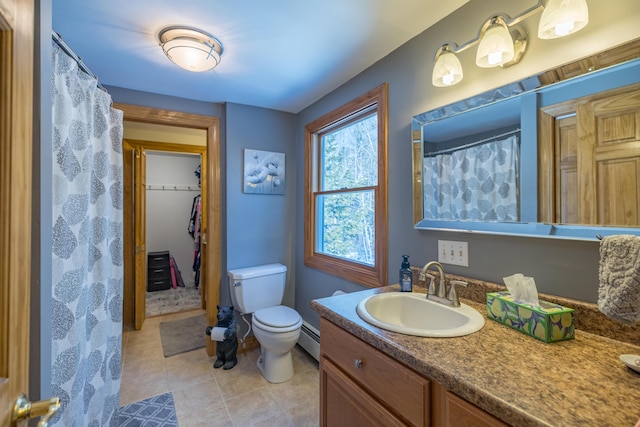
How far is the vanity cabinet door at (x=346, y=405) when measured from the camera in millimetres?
929

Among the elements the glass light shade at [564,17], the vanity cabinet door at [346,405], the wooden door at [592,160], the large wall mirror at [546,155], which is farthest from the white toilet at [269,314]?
the glass light shade at [564,17]

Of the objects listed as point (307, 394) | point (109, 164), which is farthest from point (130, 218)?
point (307, 394)

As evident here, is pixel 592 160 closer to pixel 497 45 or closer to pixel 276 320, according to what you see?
pixel 497 45

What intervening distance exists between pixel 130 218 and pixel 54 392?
2.11 metres

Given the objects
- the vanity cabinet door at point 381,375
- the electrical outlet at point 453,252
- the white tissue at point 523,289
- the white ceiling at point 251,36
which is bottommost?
the vanity cabinet door at point 381,375

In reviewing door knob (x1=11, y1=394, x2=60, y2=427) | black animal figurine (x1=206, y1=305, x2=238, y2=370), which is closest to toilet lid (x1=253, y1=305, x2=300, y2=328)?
black animal figurine (x1=206, y1=305, x2=238, y2=370)

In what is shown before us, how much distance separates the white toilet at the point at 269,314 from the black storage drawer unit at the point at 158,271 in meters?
2.30

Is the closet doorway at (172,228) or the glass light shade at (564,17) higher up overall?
the glass light shade at (564,17)

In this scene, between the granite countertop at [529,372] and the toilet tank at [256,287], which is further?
the toilet tank at [256,287]

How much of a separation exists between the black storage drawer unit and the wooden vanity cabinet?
3706 mm

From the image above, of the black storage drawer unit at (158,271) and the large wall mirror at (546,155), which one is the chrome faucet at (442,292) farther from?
the black storage drawer unit at (158,271)

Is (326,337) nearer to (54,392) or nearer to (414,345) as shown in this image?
(414,345)

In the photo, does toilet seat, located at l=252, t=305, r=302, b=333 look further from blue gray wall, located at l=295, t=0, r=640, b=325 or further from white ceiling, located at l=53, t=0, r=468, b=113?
white ceiling, located at l=53, t=0, r=468, b=113

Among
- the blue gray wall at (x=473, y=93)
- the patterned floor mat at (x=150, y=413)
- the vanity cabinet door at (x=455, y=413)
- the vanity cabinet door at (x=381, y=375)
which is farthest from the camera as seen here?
the patterned floor mat at (x=150, y=413)
